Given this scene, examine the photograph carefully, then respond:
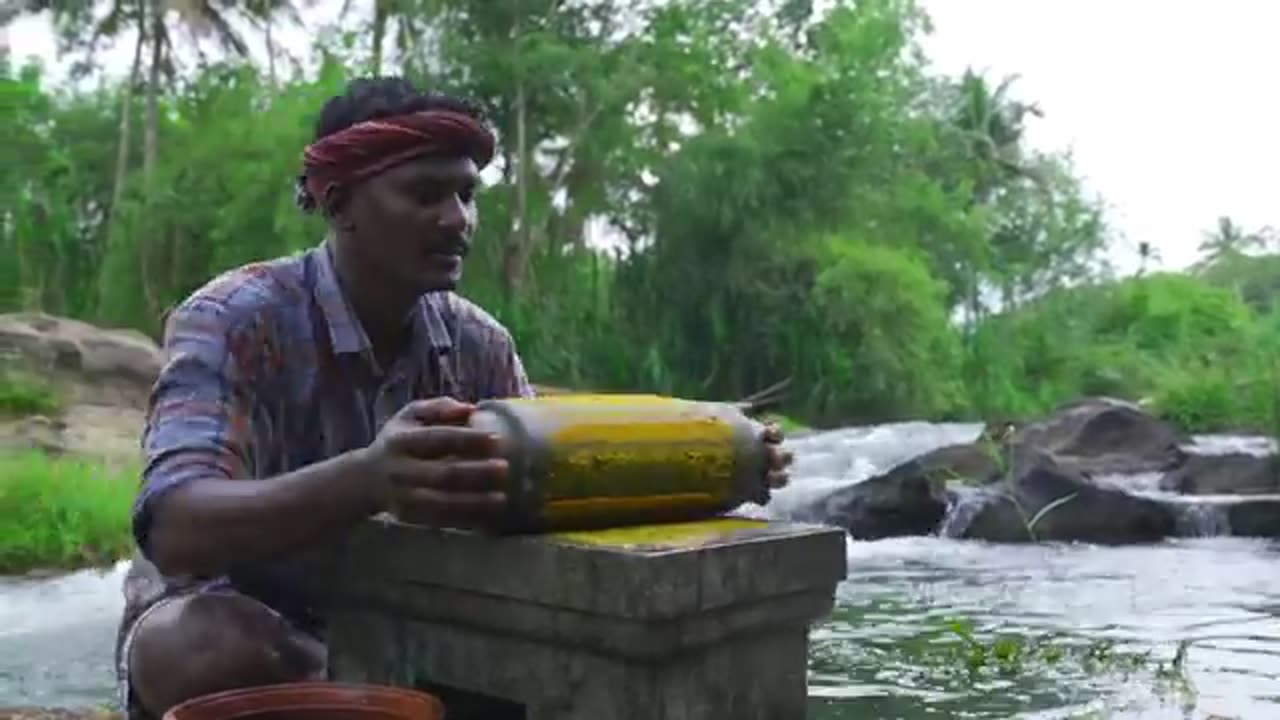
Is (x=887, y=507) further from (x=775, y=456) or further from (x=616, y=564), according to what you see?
(x=616, y=564)

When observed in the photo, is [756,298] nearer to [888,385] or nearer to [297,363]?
[888,385]

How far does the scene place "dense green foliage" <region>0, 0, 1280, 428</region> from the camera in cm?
2398

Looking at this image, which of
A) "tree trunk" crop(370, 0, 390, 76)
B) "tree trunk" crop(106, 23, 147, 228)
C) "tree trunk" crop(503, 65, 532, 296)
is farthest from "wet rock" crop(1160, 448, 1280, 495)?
"tree trunk" crop(106, 23, 147, 228)

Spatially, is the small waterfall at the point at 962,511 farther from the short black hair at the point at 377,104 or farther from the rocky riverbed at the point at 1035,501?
the short black hair at the point at 377,104

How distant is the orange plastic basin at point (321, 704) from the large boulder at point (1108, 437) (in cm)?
1239

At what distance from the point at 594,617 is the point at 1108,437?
13395mm

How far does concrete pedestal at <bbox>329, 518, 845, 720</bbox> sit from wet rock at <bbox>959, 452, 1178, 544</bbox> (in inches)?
338

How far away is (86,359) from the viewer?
15.1m

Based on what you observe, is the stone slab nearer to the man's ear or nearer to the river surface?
the man's ear

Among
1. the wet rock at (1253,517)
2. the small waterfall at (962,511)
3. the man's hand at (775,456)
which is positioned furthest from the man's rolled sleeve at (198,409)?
the wet rock at (1253,517)

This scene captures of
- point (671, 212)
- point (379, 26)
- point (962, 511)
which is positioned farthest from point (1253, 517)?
point (379, 26)

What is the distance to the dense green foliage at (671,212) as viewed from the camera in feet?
78.7

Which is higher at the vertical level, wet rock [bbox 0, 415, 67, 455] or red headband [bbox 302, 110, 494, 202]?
red headband [bbox 302, 110, 494, 202]

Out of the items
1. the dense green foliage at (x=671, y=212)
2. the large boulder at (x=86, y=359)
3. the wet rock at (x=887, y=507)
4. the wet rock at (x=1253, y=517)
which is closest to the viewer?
the wet rock at (x=887, y=507)
